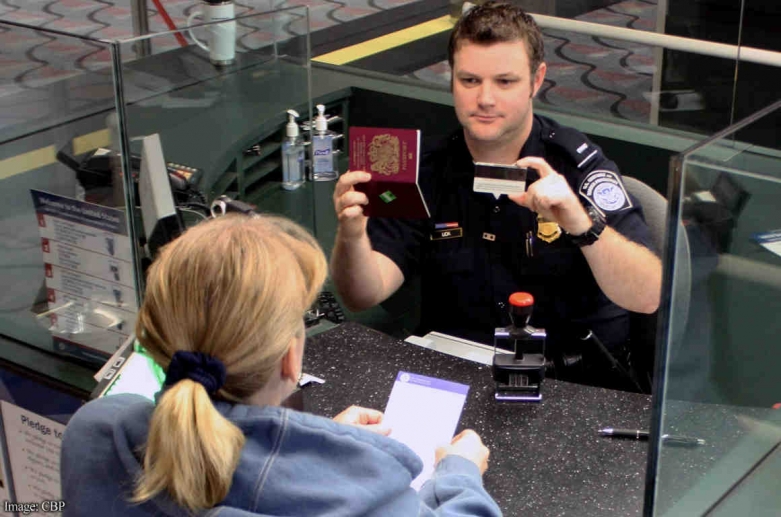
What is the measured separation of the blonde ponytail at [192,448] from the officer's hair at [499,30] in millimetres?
1435

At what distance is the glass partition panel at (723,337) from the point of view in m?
1.15

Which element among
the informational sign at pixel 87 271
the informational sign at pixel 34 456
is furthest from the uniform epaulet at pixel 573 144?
the informational sign at pixel 34 456

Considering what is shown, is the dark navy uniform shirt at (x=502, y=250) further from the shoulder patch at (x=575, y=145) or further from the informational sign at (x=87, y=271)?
the informational sign at (x=87, y=271)

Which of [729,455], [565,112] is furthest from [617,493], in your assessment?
[565,112]

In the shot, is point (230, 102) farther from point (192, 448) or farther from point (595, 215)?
point (192, 448)

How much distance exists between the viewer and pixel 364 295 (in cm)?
234

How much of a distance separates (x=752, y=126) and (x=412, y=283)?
199cm

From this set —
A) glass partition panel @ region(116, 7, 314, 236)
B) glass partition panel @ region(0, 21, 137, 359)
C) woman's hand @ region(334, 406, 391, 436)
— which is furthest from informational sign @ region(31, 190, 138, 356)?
woman's hand @ region(334, 406, 391, 436)

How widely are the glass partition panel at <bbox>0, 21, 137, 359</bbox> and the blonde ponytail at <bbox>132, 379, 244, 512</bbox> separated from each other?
779 mm

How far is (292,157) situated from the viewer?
2.58m

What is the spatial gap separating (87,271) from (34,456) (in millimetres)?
415

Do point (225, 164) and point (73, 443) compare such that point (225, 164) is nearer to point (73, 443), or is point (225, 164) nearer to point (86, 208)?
point (86, 208)

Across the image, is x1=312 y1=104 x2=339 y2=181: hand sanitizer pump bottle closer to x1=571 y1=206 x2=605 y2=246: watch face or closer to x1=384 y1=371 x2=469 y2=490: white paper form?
x1=571 y1=206 x2=605 y2=246: watch face

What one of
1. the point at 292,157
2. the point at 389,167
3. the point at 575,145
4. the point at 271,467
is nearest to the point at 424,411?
the point at 389,167
